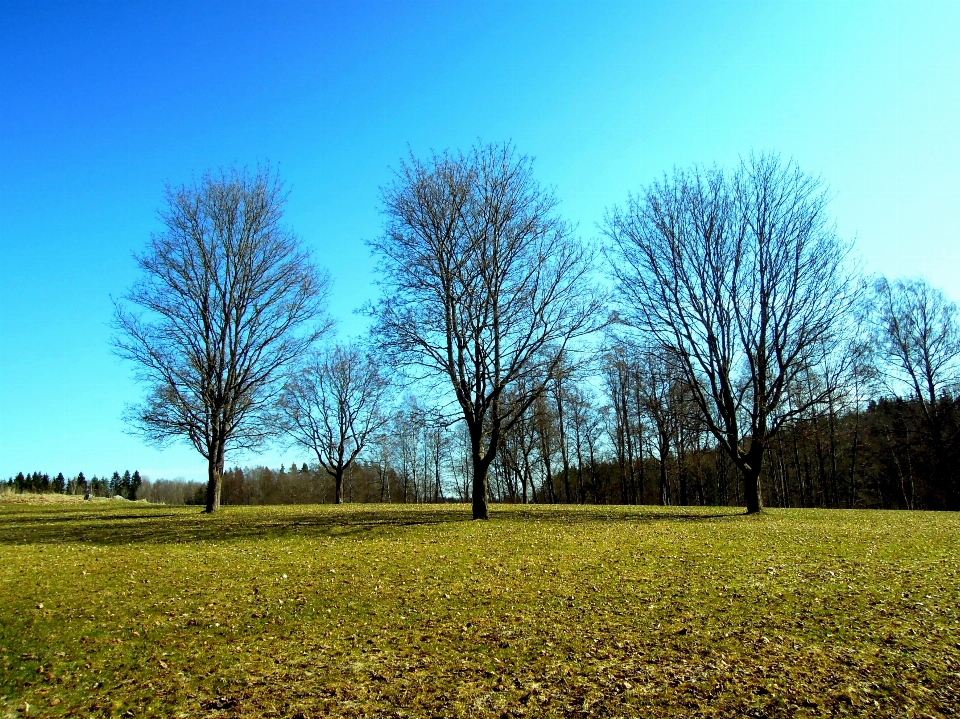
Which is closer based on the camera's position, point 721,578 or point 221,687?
point 221,687

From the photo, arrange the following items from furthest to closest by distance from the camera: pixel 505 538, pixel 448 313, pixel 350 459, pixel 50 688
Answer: pixel 350 459
pixel 448 313
pixel 505 538
pixel 50 688

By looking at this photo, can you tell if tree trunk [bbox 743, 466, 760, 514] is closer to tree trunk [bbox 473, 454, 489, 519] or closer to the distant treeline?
tree trunk [bbox 473, 454, 489, 519]

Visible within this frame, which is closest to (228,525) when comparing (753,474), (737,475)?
(753,474)

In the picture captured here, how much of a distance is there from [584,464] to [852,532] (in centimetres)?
4446

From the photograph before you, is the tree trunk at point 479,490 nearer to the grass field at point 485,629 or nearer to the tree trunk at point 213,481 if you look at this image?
the grass field at point 485,629

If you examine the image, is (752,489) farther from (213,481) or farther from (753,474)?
(213,481)

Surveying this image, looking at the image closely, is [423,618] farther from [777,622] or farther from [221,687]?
[777,622]

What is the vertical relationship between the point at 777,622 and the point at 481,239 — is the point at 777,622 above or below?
below

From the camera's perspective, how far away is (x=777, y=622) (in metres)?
7.64

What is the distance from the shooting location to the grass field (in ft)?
19.0

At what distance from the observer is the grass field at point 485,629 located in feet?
19.0

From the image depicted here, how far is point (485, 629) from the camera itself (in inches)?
305

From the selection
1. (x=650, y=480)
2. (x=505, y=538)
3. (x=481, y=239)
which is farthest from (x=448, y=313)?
(x=650, y=480)

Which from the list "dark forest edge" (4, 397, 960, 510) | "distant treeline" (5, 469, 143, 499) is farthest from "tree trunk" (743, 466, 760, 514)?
"distant treeline" (5, 469, 143, 499)
